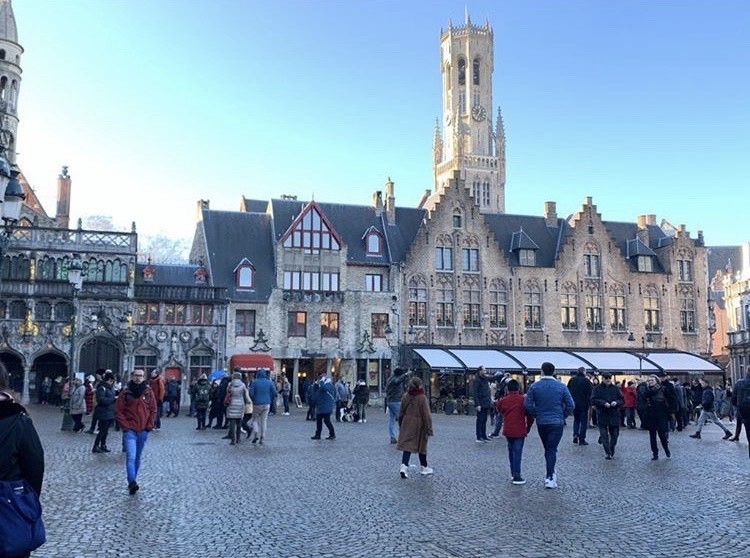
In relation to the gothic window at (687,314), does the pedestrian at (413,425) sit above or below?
below

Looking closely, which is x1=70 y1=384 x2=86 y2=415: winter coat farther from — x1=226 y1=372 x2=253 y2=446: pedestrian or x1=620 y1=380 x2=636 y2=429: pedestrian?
x1=620 y1=380 x2=636 y2=429: pedestrian

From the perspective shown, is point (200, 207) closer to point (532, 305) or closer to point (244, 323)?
point (244, 323)

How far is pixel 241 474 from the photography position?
12.8 metres

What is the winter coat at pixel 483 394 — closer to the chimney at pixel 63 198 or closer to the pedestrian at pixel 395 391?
the pedestrian at pixel 395 391

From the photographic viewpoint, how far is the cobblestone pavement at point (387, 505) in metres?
7.66

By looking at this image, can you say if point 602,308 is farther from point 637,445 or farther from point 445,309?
point 637,445

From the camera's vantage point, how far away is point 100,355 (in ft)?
131

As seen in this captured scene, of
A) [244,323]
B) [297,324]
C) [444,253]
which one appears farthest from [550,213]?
[244,323]

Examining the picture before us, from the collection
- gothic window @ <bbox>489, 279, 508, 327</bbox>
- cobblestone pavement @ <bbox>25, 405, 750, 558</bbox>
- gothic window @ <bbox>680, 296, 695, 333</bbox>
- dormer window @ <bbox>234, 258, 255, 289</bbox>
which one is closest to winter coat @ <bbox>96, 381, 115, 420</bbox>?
cobblestone pavement @ <bbox>25, 405, 750, 558</bbox>

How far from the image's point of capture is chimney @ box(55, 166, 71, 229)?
4600cm

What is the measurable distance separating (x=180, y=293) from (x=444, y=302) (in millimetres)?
15523

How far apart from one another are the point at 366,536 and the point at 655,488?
17.9 ft

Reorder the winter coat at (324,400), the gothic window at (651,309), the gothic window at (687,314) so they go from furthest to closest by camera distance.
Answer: the gothic window at (687,314) < the gothic window at (651,309) < the winter coat at (324,400)

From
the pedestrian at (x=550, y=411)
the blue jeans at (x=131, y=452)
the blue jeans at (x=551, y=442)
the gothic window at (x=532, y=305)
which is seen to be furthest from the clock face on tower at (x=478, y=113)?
the blue jeans at (x=131, y=452)
